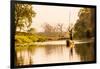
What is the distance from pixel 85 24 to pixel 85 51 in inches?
12.6

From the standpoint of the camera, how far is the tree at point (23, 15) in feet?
7.44

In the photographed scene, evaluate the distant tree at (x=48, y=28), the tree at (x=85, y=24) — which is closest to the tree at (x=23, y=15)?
the distant tree at (x=48, y=28)

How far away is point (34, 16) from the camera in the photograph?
7.65ft

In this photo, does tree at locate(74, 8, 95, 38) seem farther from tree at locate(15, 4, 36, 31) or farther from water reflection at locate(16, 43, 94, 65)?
tree at locate(15, 4, 36, 31)

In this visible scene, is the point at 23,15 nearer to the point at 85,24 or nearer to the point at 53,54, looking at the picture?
the point at 53,54

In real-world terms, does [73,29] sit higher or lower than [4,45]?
higher

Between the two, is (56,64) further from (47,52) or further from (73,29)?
(73,29)

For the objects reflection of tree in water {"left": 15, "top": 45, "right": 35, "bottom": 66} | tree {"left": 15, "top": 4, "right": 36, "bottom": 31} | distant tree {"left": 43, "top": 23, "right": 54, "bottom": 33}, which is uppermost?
tree {"left": 15, "top": 4, "right": 36, "bottom": 31}

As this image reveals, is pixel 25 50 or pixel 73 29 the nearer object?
pixel 25 50

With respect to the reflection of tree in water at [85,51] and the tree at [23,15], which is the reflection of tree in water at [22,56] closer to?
the tree at [23,15]

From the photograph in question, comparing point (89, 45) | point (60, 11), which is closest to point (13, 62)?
point (60, 11)

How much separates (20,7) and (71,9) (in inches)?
23.6

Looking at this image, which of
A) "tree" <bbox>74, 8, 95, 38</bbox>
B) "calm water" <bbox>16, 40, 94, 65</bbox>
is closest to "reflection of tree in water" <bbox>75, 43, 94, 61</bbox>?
"calm water" <bbox>16, 40, 94, 65</bbox>

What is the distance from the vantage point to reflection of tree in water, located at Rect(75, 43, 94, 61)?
2529 mm
